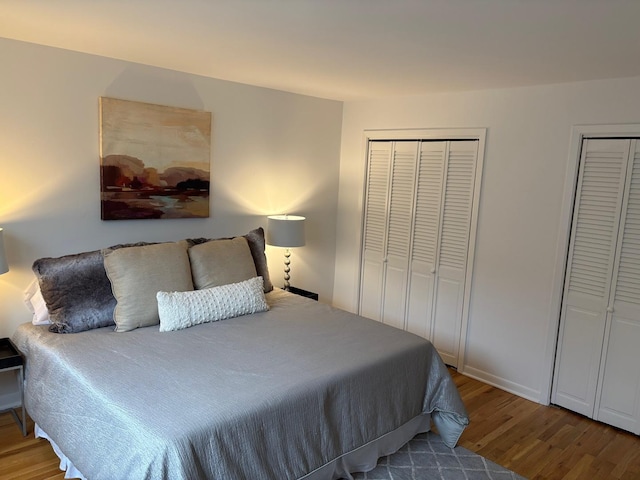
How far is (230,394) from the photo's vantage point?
6.97 feet

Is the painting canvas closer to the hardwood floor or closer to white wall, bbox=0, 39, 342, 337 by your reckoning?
white wall, bbox=0, 39, 342, 337

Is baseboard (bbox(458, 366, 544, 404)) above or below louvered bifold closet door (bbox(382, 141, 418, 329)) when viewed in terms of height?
below

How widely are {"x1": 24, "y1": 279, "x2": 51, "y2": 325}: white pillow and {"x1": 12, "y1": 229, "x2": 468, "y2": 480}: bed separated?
0.05 metres

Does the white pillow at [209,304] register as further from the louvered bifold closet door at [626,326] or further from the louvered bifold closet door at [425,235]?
the louvered bifold closet door at [626,326]

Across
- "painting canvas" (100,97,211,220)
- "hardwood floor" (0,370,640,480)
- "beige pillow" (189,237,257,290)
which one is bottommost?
"hardwood floor" (0,370,640,480)

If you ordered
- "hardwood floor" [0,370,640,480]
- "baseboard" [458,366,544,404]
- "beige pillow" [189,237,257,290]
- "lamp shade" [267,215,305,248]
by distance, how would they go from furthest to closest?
"lamp shade" [267,215,305,248] < "baseboard" [458,366,544,404] < "beige pillow" [189,237,257,290] < "hardwood floor" [0,370,640,480]

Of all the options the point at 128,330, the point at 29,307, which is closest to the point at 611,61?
the point at 128,330

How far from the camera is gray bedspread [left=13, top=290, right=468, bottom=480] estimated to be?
1.92 m

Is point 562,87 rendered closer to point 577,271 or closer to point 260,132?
point 577,271

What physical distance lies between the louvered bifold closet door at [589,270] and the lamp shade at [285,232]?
200cm

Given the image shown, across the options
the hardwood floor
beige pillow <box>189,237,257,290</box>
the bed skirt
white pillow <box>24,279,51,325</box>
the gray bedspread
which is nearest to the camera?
the gray bedspread

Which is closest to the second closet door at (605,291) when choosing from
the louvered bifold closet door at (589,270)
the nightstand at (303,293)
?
the louvered bifold closet door at (589,270)

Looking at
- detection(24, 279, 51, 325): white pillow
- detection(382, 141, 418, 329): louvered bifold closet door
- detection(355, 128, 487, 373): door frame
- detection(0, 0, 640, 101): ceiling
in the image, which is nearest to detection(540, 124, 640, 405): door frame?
detection(0, 0, 640, 101): ceiling

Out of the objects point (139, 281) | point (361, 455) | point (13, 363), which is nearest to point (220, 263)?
point (139, 281)
